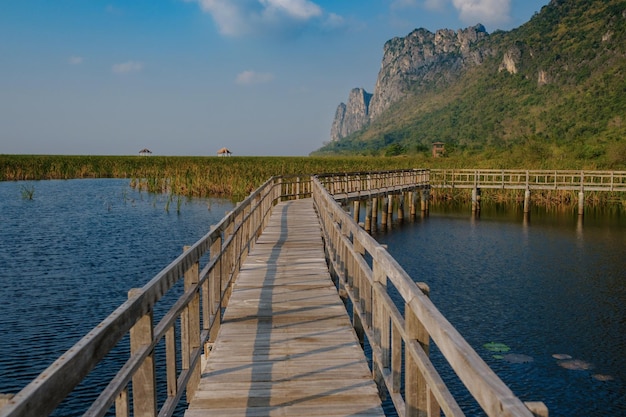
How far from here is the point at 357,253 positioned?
6.32 metres

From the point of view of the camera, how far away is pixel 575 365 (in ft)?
35.8

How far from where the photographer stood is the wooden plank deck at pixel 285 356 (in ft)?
15.4

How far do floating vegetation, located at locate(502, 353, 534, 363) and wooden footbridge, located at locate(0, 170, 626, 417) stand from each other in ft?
12.6

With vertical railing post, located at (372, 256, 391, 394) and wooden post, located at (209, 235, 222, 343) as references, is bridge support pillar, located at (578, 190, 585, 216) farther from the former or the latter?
vertical railing post, located at (372, 256, 391, 394)

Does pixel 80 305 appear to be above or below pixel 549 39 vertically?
below

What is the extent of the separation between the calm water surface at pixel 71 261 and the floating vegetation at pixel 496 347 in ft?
22.7

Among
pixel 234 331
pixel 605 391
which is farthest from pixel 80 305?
pixel 605 391

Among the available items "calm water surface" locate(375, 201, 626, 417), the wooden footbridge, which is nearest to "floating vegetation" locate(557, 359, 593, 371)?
"calm water surface" locate(375, 201, 626, 417)

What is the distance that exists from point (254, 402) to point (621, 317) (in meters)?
12.0

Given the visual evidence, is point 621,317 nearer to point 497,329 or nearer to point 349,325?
point 497,329

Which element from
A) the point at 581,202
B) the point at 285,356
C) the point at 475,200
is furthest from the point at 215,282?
the point at 475,200

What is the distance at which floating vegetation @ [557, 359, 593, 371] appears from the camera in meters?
10.8

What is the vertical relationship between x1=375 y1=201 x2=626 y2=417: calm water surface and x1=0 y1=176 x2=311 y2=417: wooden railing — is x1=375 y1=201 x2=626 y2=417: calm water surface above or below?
below

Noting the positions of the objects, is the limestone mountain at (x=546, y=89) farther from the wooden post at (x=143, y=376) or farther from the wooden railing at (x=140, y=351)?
the wooden post at (x=143, y=376)
